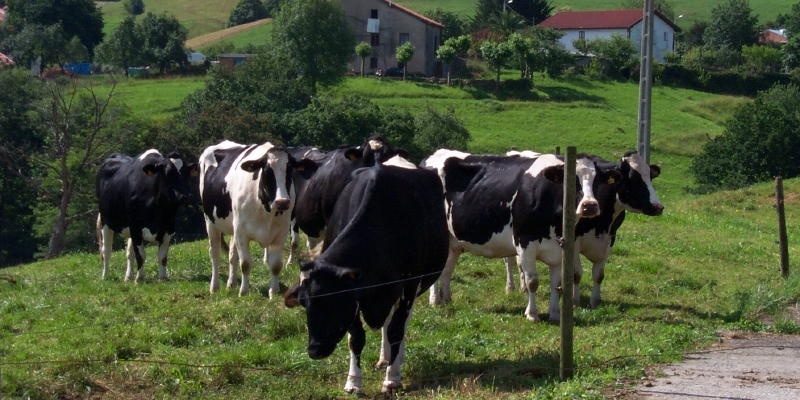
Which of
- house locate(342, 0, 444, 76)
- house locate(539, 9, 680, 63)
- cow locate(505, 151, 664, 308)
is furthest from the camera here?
house locate(539, 9, 680, 63)

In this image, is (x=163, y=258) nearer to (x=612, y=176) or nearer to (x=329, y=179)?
(x=329, y=179)

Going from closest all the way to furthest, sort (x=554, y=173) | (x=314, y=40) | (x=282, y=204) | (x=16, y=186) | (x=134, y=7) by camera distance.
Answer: (x=554, y=173) < (x=282, y=204) < (x=16, y=186) < (x=314, y=40) < (x=134, y=7)

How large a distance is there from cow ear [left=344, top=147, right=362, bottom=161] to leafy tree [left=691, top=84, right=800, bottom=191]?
3603 cm

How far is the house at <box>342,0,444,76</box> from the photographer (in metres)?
85.4

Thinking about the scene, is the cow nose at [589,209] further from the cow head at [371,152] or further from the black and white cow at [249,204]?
the black and white cow at [249,204]

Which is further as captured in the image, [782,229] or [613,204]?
[782,229]

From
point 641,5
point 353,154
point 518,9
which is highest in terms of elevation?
point 641,5

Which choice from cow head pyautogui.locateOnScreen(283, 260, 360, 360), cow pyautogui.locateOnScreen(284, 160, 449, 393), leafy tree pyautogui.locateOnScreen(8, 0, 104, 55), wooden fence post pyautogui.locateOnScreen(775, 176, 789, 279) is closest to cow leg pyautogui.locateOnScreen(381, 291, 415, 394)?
cow pyautogui.locateOnScreen(284, 160, 449, 393)

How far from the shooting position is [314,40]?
71.1m

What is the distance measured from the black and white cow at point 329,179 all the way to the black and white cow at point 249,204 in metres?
0.45

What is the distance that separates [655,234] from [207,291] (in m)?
11.4

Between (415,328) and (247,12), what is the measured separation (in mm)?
138396

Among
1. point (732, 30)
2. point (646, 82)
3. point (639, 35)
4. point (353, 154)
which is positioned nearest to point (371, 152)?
point (353, 154)

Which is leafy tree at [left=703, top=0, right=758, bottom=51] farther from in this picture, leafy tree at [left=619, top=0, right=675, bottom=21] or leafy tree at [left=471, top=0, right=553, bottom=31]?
leafy tree at [left=471, top=0, right=553, bottom=31]
